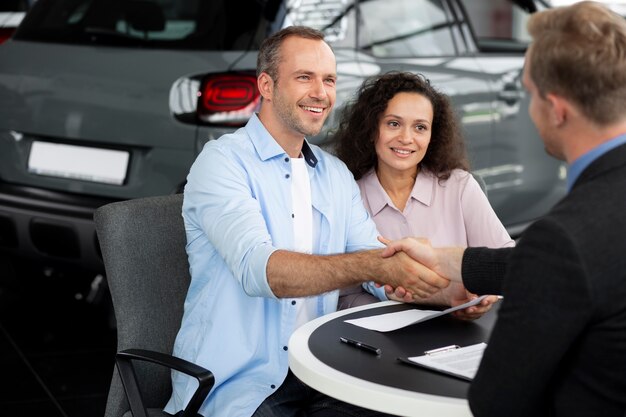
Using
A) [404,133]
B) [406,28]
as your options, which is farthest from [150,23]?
[404,133]

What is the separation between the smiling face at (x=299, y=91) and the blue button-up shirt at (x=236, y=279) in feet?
0.43

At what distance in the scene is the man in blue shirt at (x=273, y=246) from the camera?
98.7 inches

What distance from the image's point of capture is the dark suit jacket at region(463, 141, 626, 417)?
1.61 m

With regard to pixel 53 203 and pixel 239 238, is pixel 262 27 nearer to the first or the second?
pixel 53 203

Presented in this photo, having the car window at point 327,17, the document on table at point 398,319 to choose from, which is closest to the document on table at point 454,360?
the document on table at point 398,319

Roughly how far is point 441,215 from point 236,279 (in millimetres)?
906

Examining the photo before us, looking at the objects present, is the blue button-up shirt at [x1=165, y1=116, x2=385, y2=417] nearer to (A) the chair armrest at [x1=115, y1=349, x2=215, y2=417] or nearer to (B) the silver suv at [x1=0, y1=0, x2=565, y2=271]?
(A) the chair armrest at [x1=115, y1=349, x2=215, y2=417]

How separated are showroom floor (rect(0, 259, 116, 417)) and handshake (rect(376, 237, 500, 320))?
1968mm

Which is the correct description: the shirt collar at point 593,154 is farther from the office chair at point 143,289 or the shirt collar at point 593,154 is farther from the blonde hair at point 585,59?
the office chair at point 143,289

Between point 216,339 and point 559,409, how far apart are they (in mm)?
1115

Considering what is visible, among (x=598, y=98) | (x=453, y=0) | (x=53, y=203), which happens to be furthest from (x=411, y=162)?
(x=453, y=0)

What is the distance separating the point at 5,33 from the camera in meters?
4.91

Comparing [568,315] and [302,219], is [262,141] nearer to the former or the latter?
[302,219]

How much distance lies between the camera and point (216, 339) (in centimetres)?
261
